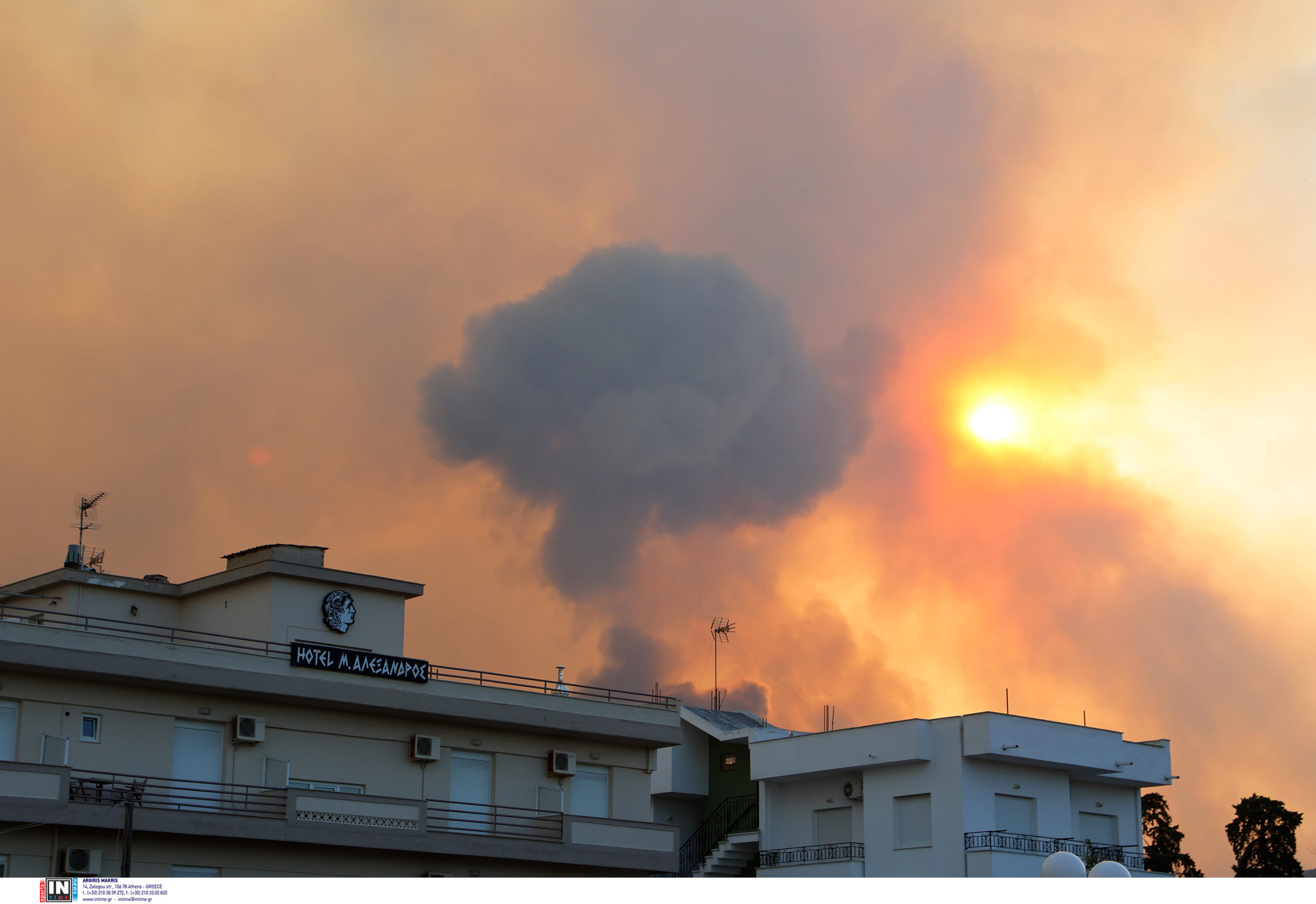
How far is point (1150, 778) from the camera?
56875mm

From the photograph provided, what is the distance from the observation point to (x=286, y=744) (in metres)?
38.4

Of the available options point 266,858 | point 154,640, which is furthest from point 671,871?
point 154,640

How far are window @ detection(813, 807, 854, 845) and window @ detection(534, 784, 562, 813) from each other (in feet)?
53.1

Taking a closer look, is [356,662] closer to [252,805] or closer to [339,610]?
[339,610]

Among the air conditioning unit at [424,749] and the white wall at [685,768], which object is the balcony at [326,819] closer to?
the air conditioning unit at [424,749]

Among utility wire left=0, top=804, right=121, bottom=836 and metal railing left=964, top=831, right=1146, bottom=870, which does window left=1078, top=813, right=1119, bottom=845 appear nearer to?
metal railing left=964, top=831, right=1146, bottom=870

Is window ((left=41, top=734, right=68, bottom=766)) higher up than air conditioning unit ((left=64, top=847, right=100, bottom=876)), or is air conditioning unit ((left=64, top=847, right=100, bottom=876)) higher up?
window ((left=41, top=734, right=68, bottom=766))

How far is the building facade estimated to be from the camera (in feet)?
113

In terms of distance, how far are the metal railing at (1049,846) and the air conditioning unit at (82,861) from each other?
95.7ft

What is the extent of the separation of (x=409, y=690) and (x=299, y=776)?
146 inches

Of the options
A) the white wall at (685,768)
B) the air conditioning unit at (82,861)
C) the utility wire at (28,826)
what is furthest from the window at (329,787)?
the white wall at (685,768)

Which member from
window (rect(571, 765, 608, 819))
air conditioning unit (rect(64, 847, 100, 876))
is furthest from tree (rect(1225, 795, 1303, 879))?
air conditioning unit (rect(64, 847, 100, 876))

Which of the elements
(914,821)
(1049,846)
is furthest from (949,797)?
(1049,846)

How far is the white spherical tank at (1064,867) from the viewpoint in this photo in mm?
24109
